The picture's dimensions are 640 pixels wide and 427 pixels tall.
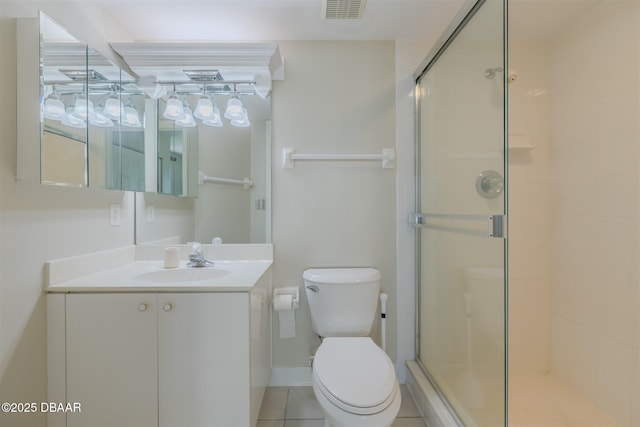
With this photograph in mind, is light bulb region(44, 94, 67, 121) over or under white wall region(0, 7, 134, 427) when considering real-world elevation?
over

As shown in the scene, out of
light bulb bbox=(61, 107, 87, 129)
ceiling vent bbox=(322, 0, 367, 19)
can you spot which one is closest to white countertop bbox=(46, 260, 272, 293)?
light bulb bbox=(61, 107, 87, 129)

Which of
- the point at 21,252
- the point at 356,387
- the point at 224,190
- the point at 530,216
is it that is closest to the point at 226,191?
the point at 224,190

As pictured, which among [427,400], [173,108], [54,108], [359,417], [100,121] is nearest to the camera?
[359,417]

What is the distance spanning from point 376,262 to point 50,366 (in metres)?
1.57

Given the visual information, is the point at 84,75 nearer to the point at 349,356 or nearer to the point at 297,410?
the point at 349,356

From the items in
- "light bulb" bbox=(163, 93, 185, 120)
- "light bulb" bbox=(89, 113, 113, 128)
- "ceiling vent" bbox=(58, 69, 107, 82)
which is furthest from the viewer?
"light bulb" bbox=(163, 93, 185, 120)

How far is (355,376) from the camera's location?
3.71ft

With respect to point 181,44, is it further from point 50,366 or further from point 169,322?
point 50,366

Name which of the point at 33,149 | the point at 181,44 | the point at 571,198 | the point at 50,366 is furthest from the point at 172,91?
the point at 571,198

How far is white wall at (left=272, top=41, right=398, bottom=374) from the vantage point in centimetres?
174

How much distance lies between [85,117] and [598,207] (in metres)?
2.51

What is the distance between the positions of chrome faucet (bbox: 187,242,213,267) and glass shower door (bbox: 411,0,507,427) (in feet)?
4.03

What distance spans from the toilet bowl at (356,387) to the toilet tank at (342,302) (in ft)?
0.79

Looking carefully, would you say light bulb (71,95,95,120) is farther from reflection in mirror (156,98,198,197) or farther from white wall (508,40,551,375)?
white wall (508,40,551,375)
